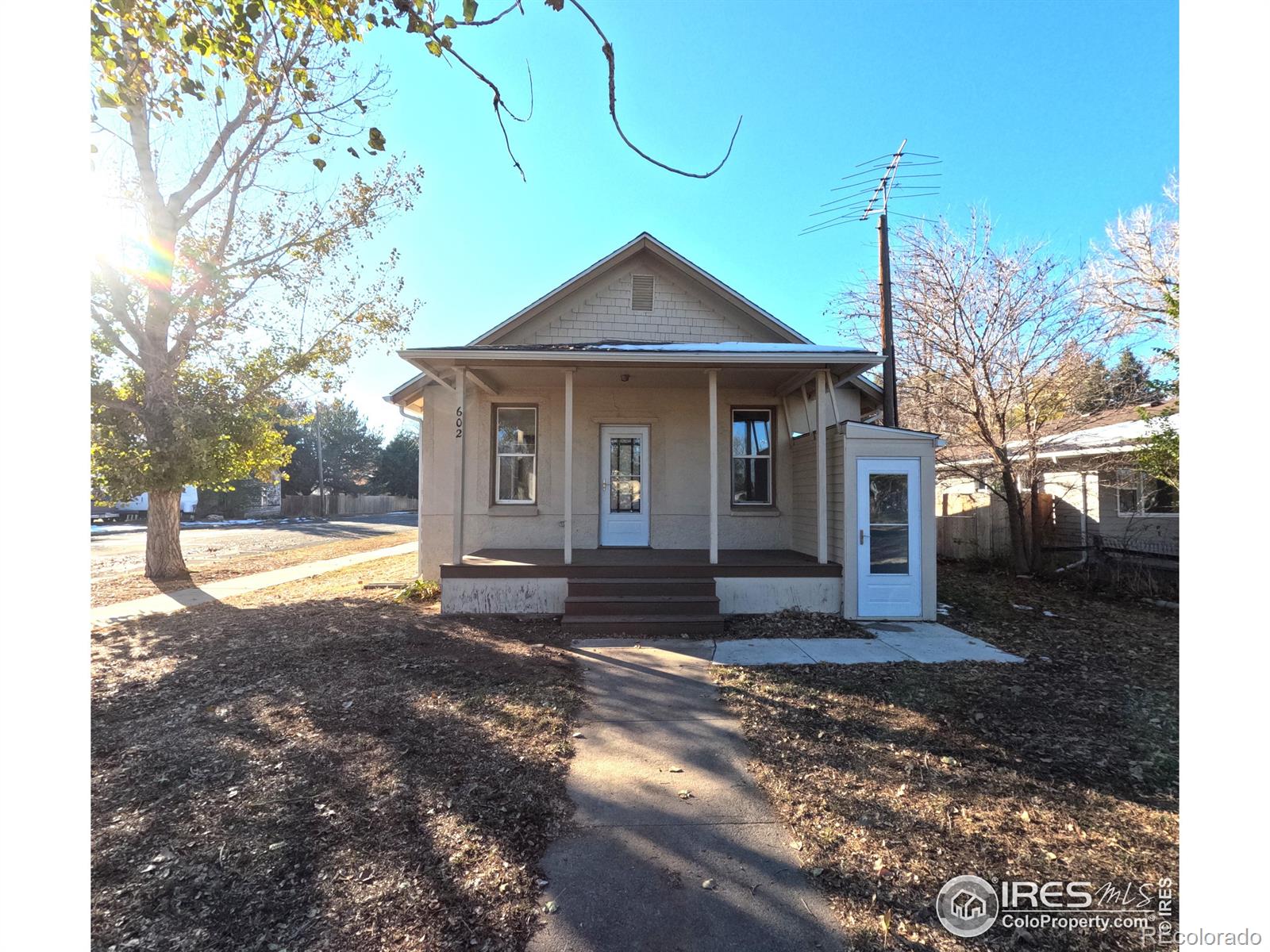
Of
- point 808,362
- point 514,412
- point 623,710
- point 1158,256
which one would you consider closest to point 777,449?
point 808,362

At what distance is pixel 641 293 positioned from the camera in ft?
32.5

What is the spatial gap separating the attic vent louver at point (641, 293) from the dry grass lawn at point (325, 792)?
255 inches

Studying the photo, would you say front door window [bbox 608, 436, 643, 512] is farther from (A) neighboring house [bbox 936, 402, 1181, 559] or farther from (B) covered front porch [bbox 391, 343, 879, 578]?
(A) neighboring house [bbox 936, 402, 1181, 559]

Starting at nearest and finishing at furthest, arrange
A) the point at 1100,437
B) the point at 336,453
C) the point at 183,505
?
the point at 1100,437
the point at 183,505
the point at 336,453

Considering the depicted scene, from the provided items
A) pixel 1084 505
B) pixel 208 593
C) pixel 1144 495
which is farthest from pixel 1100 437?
pixel 208 593

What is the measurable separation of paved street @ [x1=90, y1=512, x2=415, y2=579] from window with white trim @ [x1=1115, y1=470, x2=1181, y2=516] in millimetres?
21548

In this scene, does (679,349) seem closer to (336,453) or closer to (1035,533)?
(1035,533)

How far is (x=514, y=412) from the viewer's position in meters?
9.59

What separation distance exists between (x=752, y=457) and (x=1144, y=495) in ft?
26.7

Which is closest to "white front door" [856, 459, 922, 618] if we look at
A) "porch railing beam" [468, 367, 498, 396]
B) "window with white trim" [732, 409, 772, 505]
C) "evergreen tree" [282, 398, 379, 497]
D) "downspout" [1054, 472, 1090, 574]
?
"window with white trim" [732, 409, 772, 505]

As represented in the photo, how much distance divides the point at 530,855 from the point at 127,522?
129 ft

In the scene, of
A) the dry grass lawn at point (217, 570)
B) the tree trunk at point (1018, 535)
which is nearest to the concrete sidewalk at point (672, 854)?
the dry grass lawn at point (217, 570)

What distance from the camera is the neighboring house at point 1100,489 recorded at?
10344 mm

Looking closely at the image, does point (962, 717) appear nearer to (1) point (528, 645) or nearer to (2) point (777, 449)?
(1) point (528, 645)
